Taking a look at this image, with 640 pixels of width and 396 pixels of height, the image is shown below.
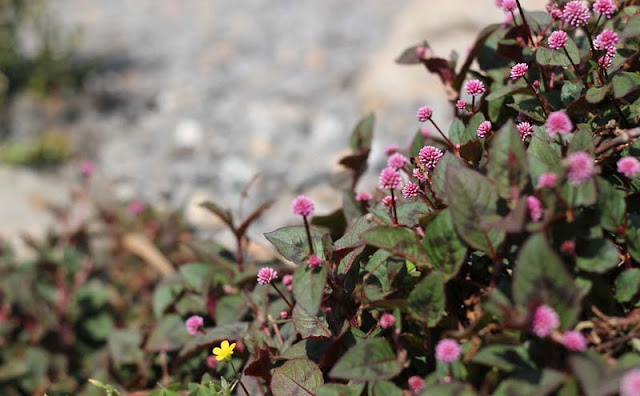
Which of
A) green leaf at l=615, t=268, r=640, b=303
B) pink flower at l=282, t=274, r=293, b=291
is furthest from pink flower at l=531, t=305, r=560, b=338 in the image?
pink flower at l=282, t=274, r=293, b=291

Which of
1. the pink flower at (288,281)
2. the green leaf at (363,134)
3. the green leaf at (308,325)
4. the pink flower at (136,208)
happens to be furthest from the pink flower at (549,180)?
the pink flower at (136,208)

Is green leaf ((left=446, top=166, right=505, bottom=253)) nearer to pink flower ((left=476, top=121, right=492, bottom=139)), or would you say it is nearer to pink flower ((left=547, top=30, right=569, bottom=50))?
pink flower ((left=476, top=121, right=492, bottom=139))

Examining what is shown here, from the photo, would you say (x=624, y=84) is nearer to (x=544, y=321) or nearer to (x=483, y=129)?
(x=483, y=129)

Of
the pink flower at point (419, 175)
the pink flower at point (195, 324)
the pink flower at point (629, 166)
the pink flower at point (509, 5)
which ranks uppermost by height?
the pink flower at point (509, 5)

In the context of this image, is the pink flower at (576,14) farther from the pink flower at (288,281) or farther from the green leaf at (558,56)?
the pink flower at (288,281)

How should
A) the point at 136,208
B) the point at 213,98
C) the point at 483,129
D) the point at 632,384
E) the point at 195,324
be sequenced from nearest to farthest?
the point at 632,384 < the point at 483,129 < the point at 195,324 < the point at 136,208 < the point at 213,98

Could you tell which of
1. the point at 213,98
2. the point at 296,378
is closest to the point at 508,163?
the point at 296,378

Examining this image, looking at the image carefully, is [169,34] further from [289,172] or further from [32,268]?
[32,268]
